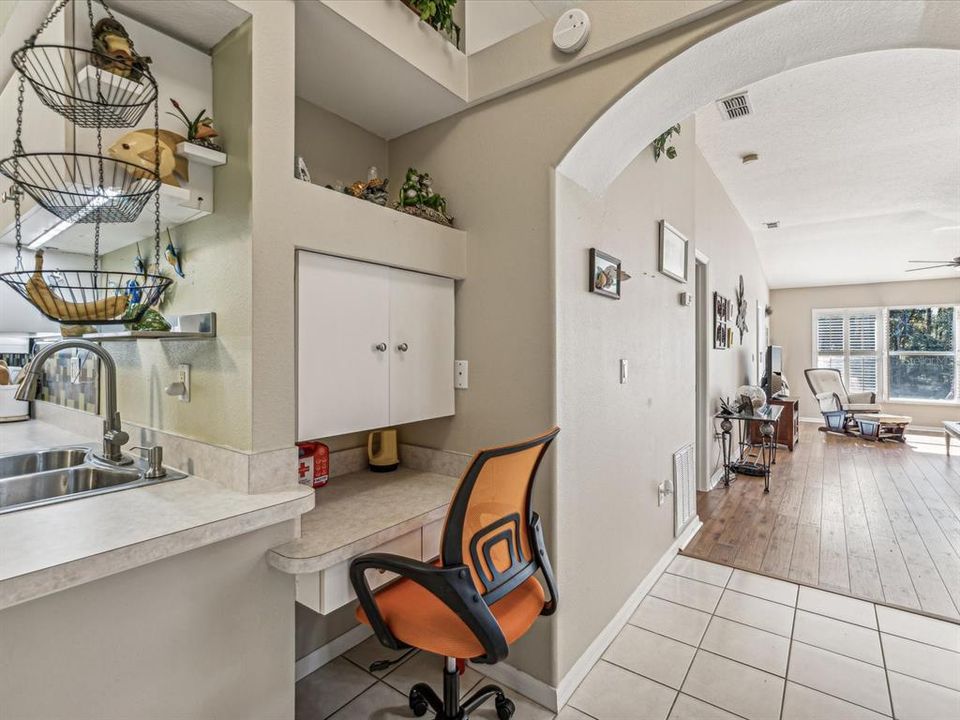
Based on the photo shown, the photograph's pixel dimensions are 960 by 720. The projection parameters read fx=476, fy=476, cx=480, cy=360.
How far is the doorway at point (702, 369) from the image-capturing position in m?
4.43

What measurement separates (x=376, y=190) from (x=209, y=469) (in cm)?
110

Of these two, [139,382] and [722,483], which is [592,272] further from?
[722,483]

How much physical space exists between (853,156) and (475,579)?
16.7 ft

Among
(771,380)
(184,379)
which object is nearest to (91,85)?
(184,379)

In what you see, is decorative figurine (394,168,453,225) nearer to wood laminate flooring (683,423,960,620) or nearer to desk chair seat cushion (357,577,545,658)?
desk chair seat cushion (357,577,545,658)

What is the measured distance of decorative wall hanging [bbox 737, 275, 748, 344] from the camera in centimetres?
601

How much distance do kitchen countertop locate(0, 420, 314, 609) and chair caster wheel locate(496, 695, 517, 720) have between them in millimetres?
1042

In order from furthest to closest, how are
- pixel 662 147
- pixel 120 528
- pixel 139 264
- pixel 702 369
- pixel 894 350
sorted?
pixel 894 350, pixel 702 369, pixel 662 147, pixel 139 264, pixel 120 528

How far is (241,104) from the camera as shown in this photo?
53.9 inches

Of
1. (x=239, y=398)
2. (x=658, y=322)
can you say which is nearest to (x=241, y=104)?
(x=239, y=398)

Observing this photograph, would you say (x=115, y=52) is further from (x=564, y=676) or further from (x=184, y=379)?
(x=564, y=676)

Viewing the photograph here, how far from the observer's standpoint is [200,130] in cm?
139

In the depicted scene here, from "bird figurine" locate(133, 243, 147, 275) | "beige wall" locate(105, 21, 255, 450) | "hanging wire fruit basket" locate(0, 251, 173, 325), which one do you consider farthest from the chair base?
"bird figurine" locate(133, 243, 147, 275)

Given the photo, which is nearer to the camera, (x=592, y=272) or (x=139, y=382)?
(x=139, y=382)
